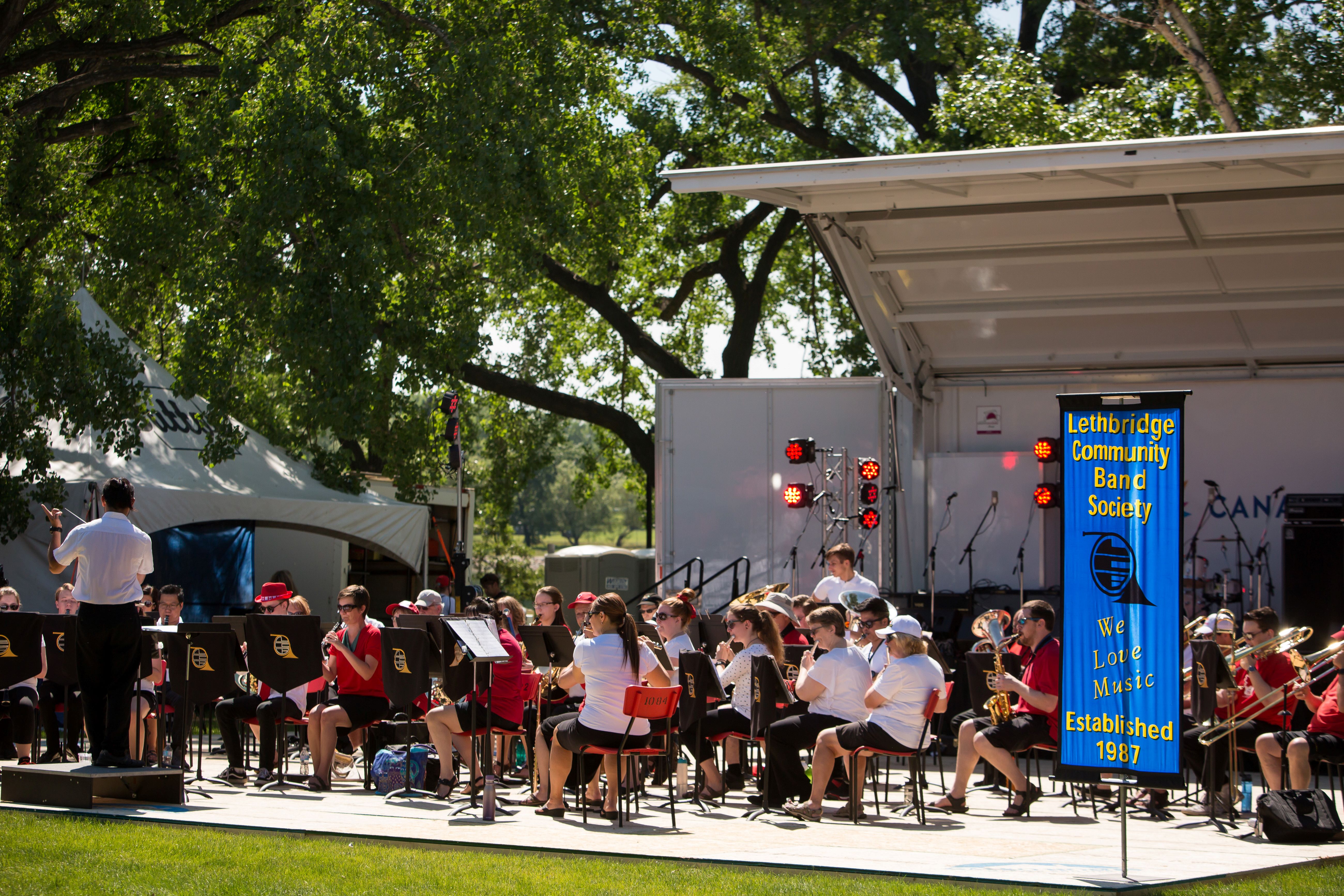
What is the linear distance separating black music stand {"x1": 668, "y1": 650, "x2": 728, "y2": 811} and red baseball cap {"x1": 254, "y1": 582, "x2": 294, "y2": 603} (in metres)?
3.40

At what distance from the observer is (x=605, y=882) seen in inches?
229

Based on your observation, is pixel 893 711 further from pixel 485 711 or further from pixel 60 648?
pixel 60 648

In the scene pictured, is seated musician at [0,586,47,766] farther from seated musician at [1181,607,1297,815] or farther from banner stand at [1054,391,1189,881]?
seated musician at [1181,607,1297,815]

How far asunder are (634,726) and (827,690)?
4.06 feet

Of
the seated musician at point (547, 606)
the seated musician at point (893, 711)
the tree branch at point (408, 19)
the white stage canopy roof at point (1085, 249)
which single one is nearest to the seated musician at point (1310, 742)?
the seated musician at point (893, 711)

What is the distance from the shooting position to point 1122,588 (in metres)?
5.93

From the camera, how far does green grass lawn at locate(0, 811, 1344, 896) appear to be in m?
5.60

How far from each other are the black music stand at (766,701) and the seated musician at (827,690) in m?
0.07

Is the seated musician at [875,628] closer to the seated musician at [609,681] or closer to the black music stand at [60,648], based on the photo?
the seated musician at [609,681]

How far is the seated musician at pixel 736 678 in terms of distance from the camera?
8555 millimetres

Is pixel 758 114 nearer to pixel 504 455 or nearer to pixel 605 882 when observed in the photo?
pixel 504 455

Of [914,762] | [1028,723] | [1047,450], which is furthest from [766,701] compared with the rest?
[1047,450]

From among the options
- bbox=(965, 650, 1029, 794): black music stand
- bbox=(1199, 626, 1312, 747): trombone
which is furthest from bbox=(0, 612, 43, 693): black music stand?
bbox=(1199, 626, 1312, 747): trombone

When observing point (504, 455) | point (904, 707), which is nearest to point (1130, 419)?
point (904, 707)
